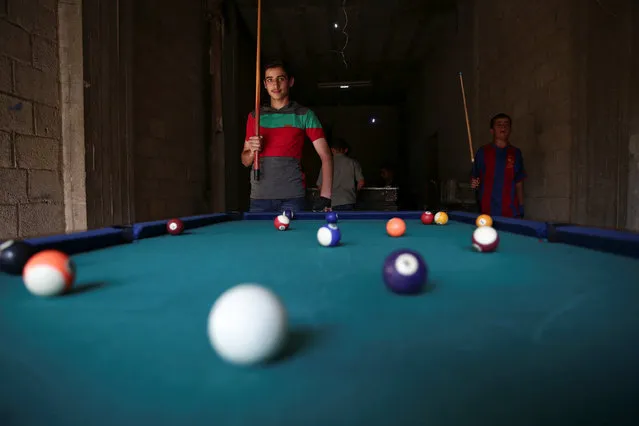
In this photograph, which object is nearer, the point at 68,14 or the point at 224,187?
the point at 68,14

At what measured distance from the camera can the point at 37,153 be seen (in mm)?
2459

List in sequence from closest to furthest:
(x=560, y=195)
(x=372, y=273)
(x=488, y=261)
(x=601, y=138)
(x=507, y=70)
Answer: (x=372, y=273)
(x=488, y=261)
(x=601, y=138)
(x=560, y=195)
(x=507, y=70)

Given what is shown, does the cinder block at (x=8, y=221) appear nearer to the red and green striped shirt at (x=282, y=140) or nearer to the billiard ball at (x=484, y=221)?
the red and green striped shirt at (x=282, y=140)

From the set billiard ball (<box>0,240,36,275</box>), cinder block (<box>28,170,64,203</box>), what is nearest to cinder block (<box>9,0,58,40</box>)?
cinder block (<box>28,170,64,203</box>)

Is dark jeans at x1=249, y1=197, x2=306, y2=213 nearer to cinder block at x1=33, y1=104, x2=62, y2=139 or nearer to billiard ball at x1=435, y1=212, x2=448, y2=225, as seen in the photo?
billiard ball at x1=435, y1=212, x2=448, y2=225

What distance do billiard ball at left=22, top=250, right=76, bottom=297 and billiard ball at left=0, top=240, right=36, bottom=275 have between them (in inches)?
9.4

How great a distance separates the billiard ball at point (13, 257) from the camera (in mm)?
1155

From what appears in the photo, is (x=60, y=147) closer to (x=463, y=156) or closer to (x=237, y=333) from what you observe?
(x=237, y=333)

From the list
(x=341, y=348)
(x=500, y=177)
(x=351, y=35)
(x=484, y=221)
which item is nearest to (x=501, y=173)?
(x=500, y=177)

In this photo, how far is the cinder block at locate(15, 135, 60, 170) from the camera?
91.7 inches

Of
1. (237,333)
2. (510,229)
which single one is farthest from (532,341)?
(510,229)

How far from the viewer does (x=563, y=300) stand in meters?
0.88

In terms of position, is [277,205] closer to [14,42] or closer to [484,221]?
[484,221]

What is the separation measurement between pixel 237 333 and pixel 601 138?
3687mm
